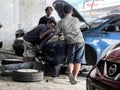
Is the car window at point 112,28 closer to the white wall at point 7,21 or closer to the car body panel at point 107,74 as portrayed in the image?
the car body panel at point 107,74

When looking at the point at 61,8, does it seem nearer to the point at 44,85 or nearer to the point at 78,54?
A: the point at 78,54

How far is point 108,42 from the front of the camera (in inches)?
328

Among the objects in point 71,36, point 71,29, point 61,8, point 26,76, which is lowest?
point 26,76

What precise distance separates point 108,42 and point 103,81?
4697mm

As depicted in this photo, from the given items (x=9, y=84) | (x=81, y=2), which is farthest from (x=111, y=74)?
(x=81, y=2)

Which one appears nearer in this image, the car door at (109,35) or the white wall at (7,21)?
the car door at (109,35)

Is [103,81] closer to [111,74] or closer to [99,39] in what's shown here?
[111,74]

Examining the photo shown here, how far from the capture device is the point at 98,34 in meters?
8.41

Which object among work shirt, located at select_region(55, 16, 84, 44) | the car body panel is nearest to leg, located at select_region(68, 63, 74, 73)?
work shirt, located at select_region(55, 16, 84, 44)

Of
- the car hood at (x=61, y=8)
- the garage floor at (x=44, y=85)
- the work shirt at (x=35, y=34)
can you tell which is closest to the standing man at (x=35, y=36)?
the work shirt at (x=35, y=34)

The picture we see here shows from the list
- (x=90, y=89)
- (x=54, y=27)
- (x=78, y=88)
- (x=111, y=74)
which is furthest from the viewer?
(x=54, y=27)

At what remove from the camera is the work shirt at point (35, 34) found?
8125 millimetres

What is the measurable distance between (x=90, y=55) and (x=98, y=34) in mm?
586

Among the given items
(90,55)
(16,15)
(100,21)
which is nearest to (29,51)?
(90,55)
